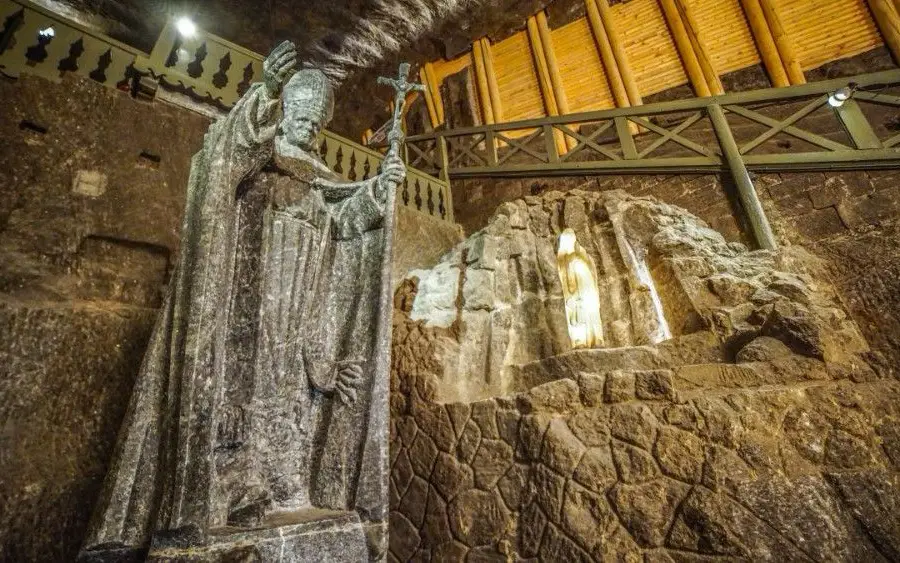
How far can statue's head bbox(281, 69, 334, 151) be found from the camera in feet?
10.0

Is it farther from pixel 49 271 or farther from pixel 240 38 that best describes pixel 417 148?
pixel 49 271

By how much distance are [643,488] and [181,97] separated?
5683 mm

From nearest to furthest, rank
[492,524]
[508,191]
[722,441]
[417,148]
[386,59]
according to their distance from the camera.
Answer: [722,441], [492,524], [508,191], [417,148], [386,59]

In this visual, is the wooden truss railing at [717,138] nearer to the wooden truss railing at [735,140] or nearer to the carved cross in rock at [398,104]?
the wooden truss railing at [735,140]

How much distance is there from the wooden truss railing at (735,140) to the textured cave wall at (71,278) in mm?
5669

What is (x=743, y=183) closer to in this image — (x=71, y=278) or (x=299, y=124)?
(x=299, y=124)

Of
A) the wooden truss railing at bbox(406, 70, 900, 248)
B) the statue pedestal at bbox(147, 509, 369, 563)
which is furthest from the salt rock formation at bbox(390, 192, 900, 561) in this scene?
the statue pedestal at bbox(147, 509, 369, 563)

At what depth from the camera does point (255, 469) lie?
2242mm

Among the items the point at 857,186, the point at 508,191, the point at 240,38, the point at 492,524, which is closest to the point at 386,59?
the point at 240,38

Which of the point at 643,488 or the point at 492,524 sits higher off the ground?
the point at 643,488

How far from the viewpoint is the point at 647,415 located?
3.34m

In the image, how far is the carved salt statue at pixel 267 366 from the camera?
1.87m

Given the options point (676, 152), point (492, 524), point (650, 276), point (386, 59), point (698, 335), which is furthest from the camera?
point (386, 59)

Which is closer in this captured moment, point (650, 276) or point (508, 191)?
point (650, 276)
